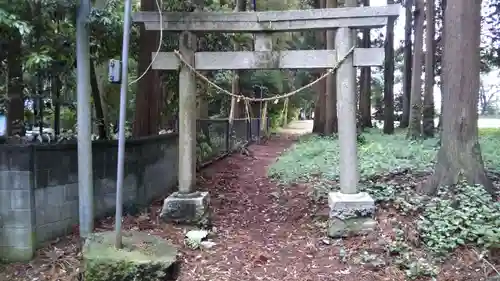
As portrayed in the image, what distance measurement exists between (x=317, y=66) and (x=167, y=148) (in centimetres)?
339

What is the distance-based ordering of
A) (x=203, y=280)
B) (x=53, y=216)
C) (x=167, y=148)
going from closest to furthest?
(x=203, y=280) → (x=53, y=216) → (x=167, y=148)

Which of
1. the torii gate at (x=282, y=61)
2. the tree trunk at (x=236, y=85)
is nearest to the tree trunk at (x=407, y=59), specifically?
the tree trunk at (x=236, y=85)

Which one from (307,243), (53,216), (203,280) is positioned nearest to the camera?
(203,280)

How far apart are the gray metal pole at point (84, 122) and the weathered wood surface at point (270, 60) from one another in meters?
1.19

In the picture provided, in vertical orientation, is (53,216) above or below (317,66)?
below

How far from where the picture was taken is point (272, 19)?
5.80m

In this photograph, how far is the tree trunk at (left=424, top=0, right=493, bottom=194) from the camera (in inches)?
221

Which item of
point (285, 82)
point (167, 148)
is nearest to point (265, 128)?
point (285, 82)

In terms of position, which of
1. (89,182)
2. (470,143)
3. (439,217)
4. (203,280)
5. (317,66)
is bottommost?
(203,280)

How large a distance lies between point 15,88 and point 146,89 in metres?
2.54

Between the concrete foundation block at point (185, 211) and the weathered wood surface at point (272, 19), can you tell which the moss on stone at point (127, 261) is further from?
the weathered wood surface at point (272, 19)

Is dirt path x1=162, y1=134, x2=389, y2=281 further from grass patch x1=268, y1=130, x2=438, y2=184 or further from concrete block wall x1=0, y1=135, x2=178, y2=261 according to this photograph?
concrete block wall x1=0, y1=135, x2=178, y2=261

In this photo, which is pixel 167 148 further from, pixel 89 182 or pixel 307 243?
pixel 307 243

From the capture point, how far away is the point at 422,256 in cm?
468
